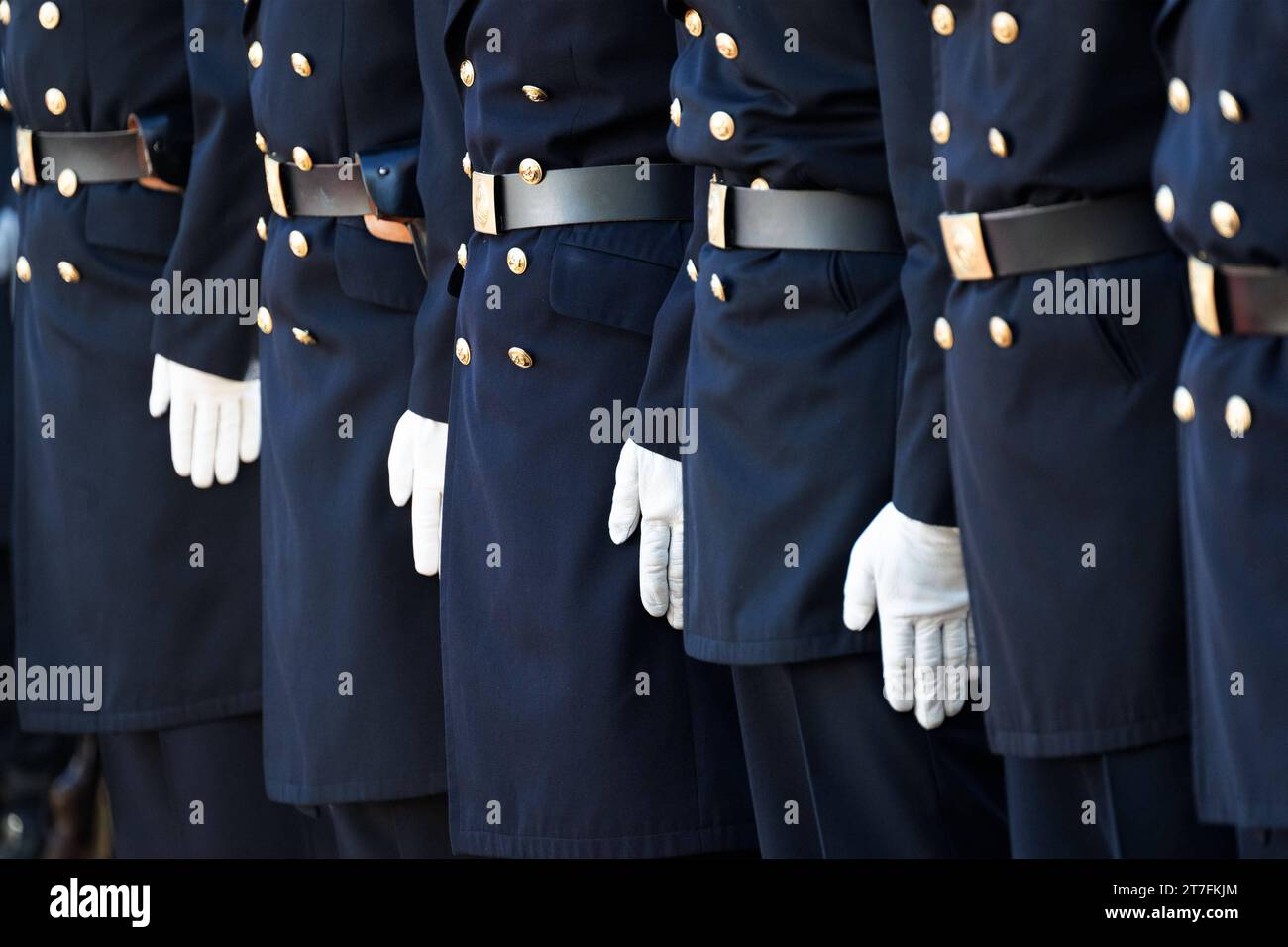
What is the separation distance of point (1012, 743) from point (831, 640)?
0.37 meters

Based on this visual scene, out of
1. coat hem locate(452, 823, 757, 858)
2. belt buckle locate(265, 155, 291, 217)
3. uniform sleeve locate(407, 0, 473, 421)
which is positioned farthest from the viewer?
belt buckle locate(265, 155, 291, 217)

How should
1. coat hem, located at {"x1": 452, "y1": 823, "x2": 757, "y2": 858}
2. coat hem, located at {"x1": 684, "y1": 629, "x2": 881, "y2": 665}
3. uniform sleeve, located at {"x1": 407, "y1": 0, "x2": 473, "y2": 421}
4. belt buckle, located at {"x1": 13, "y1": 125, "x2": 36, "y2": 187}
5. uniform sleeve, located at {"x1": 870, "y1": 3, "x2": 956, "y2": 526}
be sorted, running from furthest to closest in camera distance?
belt buckle, located at {"x1": 13, "y1": 125, "x2": 36, "y2": 187}, uniform sleeve, located at {"x1": 407, "y1": 0, "x2": 473, "y2": 421}, coat hem, located at {"x1": 452, "y1": 823, "x2": 757, "y2": 858}, coat hem, located at {"x1": 684, "y1": 629, "x2": 881, "y2": 665}, uniform sleeve, located at {"x1": 870, "y1": 3, "x2": 956, "y2": 526}

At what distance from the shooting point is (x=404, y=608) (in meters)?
3.49

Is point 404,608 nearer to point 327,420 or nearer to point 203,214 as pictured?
point 327,420

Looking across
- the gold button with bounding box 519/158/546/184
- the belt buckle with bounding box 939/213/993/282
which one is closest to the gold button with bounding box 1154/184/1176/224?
the belt buckle with bounding box 939/213/993/282

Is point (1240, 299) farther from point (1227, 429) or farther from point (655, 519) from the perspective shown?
point (655, 519)

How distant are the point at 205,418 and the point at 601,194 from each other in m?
1.16

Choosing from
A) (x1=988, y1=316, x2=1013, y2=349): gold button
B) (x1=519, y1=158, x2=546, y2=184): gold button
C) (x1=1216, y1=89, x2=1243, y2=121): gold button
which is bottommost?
(x1=988, y1=316, x2=1013, y2=349): gold button

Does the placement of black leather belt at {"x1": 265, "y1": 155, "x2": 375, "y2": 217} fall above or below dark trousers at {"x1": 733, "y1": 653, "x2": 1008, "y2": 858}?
above

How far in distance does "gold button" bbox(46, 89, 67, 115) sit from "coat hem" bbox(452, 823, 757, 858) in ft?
5.62

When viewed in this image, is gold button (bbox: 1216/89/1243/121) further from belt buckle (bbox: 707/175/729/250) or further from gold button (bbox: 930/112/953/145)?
belt buckle (bbox: 707/175/729/250)

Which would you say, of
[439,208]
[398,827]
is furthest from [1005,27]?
[398,827]

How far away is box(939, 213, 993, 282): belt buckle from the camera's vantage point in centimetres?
230

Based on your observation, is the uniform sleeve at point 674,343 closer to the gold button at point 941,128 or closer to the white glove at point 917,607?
the white glove at point 917,607
